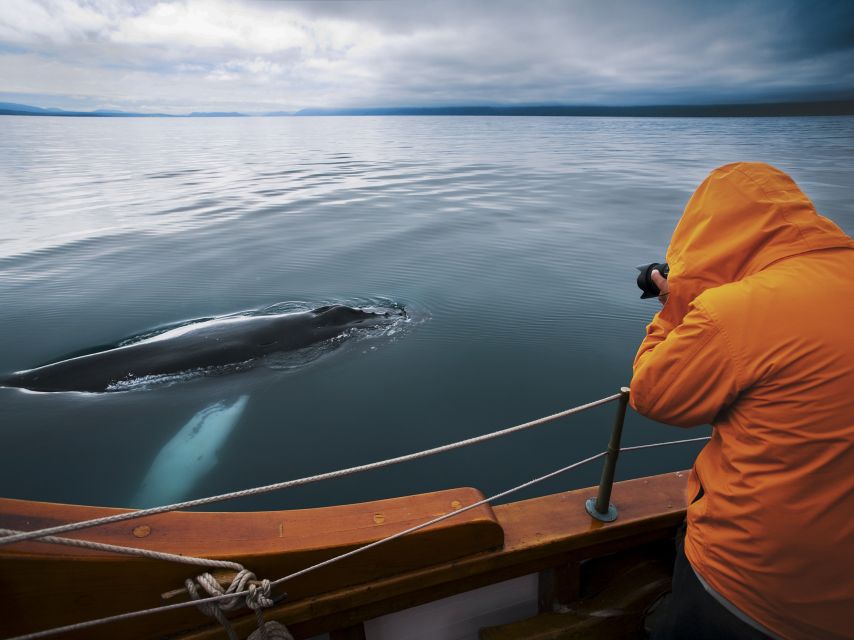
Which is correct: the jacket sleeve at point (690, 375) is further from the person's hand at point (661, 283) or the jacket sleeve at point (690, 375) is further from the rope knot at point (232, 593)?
the rope knot at point (232, 593)

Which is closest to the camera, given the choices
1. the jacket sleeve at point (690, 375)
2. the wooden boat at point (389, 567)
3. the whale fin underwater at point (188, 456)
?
the jacket sleeve at point (690, 375)

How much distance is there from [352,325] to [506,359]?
2.73 meters

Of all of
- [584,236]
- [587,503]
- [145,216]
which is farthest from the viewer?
[145,216]

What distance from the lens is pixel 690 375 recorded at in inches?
71.5

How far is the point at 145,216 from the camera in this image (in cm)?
1789

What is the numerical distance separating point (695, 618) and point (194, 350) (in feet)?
23.3

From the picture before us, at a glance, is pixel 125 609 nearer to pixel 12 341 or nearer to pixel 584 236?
pixel 12 341

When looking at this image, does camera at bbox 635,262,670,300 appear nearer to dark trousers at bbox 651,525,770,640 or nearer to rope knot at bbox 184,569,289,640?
dark trousers at bbox 651,525,770,640

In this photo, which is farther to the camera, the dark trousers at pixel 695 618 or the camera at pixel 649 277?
the camera at pixel 649 277

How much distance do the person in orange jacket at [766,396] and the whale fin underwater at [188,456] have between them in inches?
190

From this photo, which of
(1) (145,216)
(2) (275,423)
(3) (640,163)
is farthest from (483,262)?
(3) (640,163)

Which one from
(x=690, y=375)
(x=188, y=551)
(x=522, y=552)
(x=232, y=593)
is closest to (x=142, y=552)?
(x=188, y=551)

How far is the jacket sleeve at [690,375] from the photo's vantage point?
68.9 inches

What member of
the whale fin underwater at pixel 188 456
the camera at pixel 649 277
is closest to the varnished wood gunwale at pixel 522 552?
the camera at pixel 649 277
